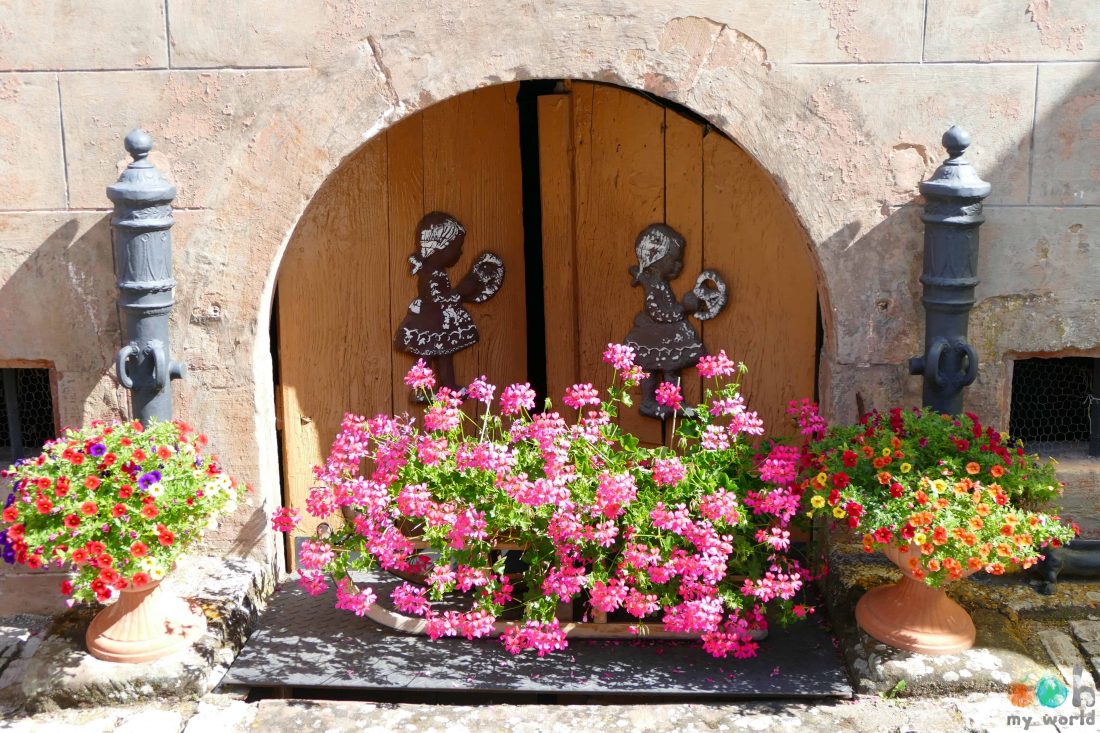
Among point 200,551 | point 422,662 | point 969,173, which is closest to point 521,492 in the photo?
point 422,662

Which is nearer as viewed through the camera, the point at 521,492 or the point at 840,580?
the point at 521,492

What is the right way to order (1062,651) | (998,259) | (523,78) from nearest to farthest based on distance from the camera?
(1062,651)
(523,78)
(998,259)

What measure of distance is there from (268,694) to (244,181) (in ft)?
5.26

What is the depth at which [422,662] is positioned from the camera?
3.62 m

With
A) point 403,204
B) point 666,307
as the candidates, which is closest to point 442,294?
point 403,204

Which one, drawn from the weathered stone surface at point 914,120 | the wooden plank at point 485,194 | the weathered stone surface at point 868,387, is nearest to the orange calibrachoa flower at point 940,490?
the weathered stone surface at point 868,387

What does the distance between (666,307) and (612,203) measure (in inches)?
17.9

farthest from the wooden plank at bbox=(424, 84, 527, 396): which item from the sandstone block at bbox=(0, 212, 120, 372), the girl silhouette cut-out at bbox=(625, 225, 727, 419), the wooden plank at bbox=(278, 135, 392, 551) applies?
the sandstone block at bbox=(0, 212, 120, 372)

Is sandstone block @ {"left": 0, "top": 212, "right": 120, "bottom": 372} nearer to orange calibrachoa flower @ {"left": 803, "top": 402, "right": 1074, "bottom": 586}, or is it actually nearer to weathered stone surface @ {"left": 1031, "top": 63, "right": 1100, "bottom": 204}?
orange calibrachoa flower @ {"left": 803, "top": 402, "right": 1074, "bottom": 586}

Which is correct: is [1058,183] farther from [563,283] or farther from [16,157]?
[16,157]

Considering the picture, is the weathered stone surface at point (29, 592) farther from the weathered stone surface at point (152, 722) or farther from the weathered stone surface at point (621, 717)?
the weathered stone surface at point (621, 717)

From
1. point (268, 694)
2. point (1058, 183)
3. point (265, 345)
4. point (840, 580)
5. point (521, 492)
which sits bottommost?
point (268, 694)

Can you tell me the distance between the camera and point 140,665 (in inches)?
136

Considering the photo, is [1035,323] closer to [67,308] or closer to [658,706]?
[658,706]
